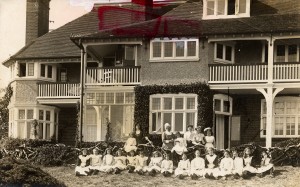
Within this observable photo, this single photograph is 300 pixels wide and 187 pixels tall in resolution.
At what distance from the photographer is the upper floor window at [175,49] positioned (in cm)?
2780

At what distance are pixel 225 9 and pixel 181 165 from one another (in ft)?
30.5

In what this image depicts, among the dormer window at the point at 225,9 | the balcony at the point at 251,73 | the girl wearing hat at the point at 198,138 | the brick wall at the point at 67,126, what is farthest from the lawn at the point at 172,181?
the brick wall at the point at 67,126

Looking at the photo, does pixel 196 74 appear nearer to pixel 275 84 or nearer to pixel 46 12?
pixel 275 84

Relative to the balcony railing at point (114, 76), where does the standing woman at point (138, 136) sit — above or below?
below

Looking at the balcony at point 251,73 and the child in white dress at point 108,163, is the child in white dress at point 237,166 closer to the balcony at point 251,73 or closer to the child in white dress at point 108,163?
the child in white dress at point 108,163

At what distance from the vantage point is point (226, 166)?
22.1m

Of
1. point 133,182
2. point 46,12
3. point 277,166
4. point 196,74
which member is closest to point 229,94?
point 196,74

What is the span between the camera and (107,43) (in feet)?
92.9

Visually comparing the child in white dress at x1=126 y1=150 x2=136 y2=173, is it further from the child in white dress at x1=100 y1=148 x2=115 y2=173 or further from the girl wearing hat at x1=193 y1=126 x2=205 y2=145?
the girl wearing hat at x1=193 y1=126 x2=205 y2=145

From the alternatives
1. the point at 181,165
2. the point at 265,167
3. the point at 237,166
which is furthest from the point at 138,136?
the point at 265,167

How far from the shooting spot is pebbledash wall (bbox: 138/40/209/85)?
2769 cm

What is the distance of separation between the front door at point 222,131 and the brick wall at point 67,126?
8.14m

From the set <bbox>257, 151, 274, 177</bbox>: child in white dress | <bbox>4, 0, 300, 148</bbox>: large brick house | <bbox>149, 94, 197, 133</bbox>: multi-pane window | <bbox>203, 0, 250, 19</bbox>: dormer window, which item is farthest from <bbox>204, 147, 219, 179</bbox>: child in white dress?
<bbox>203, 0, 250, 19</bbox>: dormer window

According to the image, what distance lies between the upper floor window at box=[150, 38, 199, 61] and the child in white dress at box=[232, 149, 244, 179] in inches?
259
